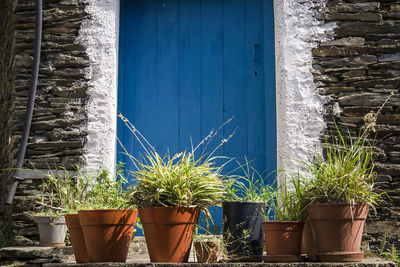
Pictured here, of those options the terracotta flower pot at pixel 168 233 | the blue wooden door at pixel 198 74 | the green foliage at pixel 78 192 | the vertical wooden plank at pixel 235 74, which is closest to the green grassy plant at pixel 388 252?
the blue wooden door at pixel 198 74

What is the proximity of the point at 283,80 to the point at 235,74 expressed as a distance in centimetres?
45

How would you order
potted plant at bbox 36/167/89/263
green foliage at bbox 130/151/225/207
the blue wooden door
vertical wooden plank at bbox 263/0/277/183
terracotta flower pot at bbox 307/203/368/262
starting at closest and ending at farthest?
terracotta flower pot at bbox 307/203/368/262, green foliage at bbox 130/151/225/207, potted plant at bbox 36/167/89/263, vertical wooden plank at bbox 263/0/277/183, the blue wooden door

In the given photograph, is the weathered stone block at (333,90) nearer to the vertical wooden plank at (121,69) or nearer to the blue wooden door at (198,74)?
the blue wooden door at (198,74)

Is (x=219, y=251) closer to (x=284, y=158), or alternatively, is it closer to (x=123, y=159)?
(x=284, y=158)

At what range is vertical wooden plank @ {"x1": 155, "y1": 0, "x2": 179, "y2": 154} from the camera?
13.9ft

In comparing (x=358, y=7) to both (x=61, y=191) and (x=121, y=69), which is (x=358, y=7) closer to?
(x=121, y=69)

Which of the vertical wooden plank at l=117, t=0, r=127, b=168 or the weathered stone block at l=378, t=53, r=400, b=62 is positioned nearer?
the weathered stone block at l=378, t=53, r=400, b=62

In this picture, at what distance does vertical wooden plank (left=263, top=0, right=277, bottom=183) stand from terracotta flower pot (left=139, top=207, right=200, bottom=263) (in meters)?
1.52

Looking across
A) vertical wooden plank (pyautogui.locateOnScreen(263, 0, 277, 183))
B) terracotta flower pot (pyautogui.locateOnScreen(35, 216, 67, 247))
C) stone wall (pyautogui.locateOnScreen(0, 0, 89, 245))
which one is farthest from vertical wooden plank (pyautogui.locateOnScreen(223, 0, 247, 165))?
terracotta flower pot (pyautogui.locateOnScreen(35, 216, 67, 247))

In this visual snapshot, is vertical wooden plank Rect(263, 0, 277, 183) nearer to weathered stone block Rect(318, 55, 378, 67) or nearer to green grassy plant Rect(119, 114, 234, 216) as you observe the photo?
weathered stone block Rect(318, 55, 378, 67)

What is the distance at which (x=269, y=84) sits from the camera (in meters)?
4.20

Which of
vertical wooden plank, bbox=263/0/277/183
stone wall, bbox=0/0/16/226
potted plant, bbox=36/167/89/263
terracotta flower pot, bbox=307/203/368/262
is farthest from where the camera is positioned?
stone wall, bbox=0/0/16/226

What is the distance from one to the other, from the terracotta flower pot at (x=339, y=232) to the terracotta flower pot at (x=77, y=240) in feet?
4.24

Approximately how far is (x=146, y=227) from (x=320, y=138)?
68.0 inches
